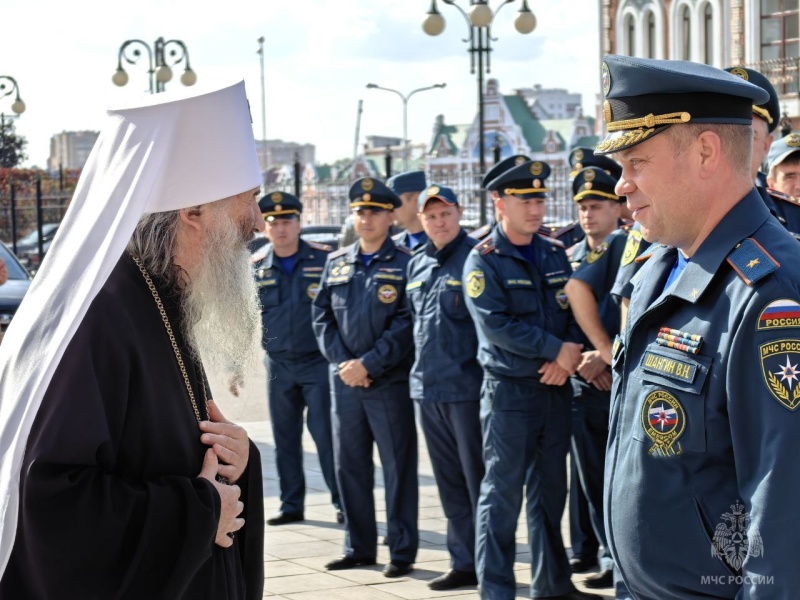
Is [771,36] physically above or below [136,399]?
above

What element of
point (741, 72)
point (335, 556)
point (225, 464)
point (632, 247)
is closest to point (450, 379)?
point (335, 556)

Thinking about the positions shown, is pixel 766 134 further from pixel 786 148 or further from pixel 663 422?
pixel 663 422

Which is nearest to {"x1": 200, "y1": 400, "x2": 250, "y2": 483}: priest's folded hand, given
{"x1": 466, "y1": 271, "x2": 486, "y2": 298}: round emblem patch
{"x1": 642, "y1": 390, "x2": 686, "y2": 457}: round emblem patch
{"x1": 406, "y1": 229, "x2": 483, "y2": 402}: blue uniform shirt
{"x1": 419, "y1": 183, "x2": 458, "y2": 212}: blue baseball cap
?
{"x1": 642, "y1": 390, "x2": 686, "y2": 457}: round emblem patch

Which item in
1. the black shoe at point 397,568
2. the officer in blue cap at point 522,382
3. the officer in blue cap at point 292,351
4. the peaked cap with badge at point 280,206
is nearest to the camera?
the officer in blue cap at point 522,382

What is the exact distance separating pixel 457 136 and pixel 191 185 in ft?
297

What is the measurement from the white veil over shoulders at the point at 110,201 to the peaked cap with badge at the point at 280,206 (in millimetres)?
5715

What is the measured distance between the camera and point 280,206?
886cm

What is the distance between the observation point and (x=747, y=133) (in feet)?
8.40

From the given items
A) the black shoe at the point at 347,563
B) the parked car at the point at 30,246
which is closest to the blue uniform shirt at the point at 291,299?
the black shoe at the point at 347,563

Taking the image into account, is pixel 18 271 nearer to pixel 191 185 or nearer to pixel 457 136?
pixel 191 185

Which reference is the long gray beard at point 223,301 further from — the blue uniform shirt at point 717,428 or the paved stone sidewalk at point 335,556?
the paved stone sidewalk at point 335,556

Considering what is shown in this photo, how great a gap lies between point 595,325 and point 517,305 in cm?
41

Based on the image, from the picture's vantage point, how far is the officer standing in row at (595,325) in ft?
20.1

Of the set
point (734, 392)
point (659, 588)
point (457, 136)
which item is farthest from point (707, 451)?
point (457, 136)
